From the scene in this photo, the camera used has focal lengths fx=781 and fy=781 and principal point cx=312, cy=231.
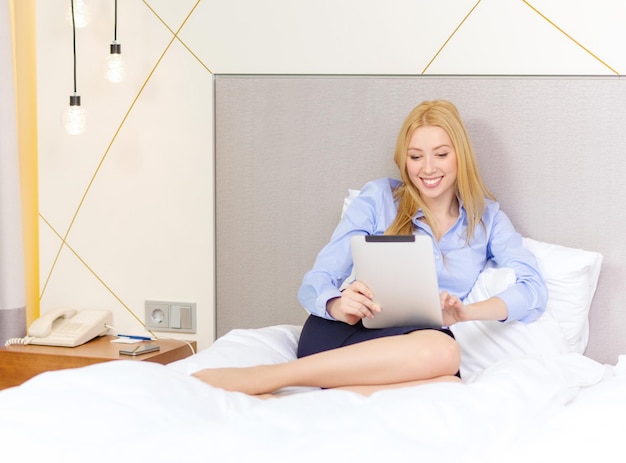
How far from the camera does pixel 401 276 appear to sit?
1.79m

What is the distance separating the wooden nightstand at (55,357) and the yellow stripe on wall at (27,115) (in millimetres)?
388

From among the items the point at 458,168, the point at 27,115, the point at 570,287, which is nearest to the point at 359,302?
the point at 458,168

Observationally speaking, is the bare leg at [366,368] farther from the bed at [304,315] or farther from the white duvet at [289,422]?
the white duvet at [289,422]

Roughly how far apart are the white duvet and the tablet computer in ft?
1.08

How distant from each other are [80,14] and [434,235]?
4.59 feet

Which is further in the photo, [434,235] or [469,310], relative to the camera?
[434,235]

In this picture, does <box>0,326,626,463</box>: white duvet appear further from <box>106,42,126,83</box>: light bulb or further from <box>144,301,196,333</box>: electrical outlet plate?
<box>106,42,126,83</box>: light bulb

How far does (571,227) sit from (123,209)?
1.49m

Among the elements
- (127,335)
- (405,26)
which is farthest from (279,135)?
(127,335)

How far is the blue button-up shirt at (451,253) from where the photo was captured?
211cm

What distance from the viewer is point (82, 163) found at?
276 centimetres

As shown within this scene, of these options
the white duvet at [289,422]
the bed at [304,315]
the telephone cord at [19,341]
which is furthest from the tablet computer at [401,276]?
the telephone cord at [19,341]

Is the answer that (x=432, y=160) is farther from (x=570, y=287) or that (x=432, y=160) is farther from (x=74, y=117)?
(x=74, y=117)

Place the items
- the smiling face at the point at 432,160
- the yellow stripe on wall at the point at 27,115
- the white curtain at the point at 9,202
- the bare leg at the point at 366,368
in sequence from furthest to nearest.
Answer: the yellow stripe on wall at the point at 27,115 → the white curtain at the point at 9,202 → the smiling face at the point at 432,160 → the bare leg at the point at 366,368
